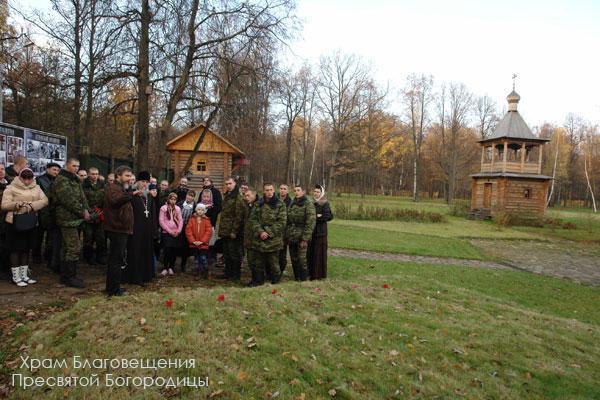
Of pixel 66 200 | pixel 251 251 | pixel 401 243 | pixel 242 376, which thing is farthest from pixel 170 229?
pixel 401 243

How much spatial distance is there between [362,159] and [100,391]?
137 feet

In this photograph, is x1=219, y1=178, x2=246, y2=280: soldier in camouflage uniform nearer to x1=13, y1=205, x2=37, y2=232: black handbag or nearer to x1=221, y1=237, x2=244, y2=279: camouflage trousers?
x1=221, y1=237, x2=244, y2=279: camouflage trousers

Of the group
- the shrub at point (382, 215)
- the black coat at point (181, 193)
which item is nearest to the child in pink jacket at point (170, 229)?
the black coat at point (181, 193)

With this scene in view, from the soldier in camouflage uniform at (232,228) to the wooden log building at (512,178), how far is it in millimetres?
25360

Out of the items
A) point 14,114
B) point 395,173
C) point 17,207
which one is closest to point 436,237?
point 17,207

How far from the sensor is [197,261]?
809cm

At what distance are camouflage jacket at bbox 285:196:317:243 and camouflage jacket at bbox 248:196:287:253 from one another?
401mm

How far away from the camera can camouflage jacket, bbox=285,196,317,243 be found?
296 inches

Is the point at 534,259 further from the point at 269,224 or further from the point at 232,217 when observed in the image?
the point at 232,217

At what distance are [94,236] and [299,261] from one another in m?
4.37

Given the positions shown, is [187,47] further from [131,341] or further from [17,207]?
[131,341]

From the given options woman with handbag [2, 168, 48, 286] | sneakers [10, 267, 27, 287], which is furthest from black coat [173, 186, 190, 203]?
sneakers [10, 267, 27, 287]

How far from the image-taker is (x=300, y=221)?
7676 mm

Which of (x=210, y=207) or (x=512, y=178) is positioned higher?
(x=512, y=178)
